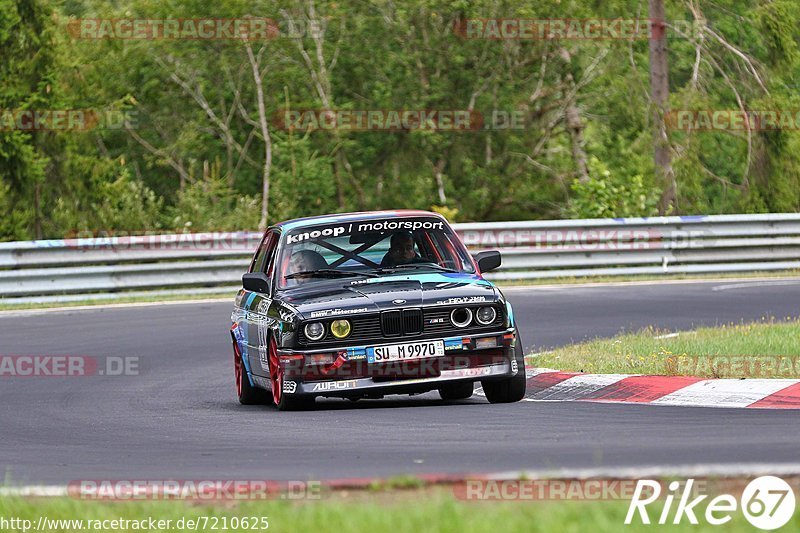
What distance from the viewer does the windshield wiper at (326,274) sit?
38.1ft

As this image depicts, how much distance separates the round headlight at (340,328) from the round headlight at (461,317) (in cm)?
76

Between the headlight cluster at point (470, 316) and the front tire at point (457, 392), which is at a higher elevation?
the headlight cluster at point (470, 316)

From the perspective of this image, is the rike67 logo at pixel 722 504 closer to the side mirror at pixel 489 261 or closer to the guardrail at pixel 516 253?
the side mirror at pixel 489 261

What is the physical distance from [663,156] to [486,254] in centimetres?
1964

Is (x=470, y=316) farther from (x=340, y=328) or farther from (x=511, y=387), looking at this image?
(x=340, y=328)

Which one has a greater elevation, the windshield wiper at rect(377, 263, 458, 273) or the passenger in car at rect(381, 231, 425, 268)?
the passenger in car at rect(381, 231, 425, 268)

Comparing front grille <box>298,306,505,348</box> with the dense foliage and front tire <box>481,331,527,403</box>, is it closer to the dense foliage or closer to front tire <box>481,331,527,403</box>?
front tire <box>481,331,527,403</box>

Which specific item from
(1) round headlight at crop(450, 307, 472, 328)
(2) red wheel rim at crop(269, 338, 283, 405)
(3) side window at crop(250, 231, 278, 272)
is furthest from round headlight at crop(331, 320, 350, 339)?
(3) side window at crop(250, 231, 278, 272)

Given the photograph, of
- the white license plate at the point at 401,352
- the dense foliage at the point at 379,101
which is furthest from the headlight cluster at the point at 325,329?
the dense foliage at the point at 379,101

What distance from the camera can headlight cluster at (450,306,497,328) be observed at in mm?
10750

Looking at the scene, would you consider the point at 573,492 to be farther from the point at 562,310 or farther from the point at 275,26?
the point at 275,26

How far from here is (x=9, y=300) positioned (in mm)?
21734

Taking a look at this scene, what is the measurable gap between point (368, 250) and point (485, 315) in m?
1.49

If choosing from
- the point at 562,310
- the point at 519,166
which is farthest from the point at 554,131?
the point at 562,310
